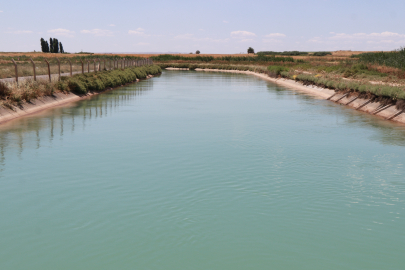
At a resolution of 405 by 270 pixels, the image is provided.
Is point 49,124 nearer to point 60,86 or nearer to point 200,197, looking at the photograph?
point 60,86

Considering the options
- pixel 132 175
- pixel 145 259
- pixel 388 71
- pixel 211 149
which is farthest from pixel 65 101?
pixel 388 71

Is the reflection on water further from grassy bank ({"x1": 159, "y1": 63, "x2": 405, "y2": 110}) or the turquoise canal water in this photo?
grassy bank ({"x1": 159, "y1": 63, "x2": 405, "y2": 110})

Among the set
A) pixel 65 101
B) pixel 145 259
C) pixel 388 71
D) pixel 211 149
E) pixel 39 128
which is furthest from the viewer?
pixel 388 71

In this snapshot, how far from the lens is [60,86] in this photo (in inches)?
1248

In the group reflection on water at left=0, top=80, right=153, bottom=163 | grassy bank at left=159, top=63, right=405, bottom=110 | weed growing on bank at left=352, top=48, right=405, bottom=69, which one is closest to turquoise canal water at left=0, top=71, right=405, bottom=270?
reflection on water at left=0, top=80, right=153, bottom=163

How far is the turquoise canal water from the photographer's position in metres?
7.68

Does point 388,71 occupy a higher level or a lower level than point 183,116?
higher

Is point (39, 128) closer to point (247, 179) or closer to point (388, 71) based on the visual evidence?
point (247, 179)

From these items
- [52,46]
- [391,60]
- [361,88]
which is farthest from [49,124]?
[52,46]

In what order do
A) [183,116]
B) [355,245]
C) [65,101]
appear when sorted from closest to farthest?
1. [355,245]
2. [183,116]
3. [65,101]

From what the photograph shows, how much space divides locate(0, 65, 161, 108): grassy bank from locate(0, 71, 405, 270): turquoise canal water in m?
3.53

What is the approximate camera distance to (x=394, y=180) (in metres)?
12.3

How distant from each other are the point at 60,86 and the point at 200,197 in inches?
953

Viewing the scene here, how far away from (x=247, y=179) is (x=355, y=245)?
4.35 m
